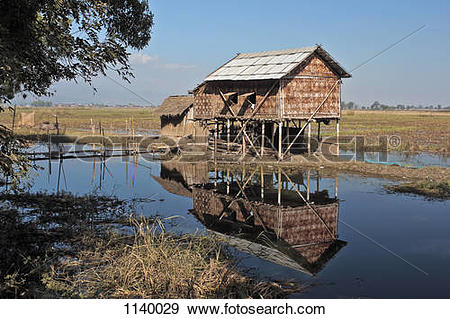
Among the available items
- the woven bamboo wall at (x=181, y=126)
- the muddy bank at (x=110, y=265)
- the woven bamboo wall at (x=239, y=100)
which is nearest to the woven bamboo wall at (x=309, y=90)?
the woven bamboo wall at (x=239, y=100)

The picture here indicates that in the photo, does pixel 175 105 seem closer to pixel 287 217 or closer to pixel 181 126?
pixel 181 126

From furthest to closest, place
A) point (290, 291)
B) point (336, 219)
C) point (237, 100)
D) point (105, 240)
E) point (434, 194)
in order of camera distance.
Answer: point (237, 100)
point (434, 194)
point (336, 219)
point (105, 240)
point (290, 291)

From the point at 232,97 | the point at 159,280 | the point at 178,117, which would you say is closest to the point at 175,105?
the point at 178,117

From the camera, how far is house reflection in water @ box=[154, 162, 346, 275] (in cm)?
1030

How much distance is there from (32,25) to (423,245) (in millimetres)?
10280

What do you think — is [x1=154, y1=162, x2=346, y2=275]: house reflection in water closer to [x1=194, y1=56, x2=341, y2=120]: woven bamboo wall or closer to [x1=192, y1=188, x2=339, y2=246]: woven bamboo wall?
[x1=192, y1=188, x2=339, y2=246]: woven bamboo wall

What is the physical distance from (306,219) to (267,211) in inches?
57.5

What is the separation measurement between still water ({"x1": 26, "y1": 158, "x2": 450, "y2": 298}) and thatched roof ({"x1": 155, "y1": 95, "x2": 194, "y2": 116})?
41.1ft

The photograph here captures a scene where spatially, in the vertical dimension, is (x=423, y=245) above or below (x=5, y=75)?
below

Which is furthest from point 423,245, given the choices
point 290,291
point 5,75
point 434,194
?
point 5,75

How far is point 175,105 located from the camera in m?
Result: 36.1

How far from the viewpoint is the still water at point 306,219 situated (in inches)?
344

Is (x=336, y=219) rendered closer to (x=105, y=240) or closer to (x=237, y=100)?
(x=105, y=240)
